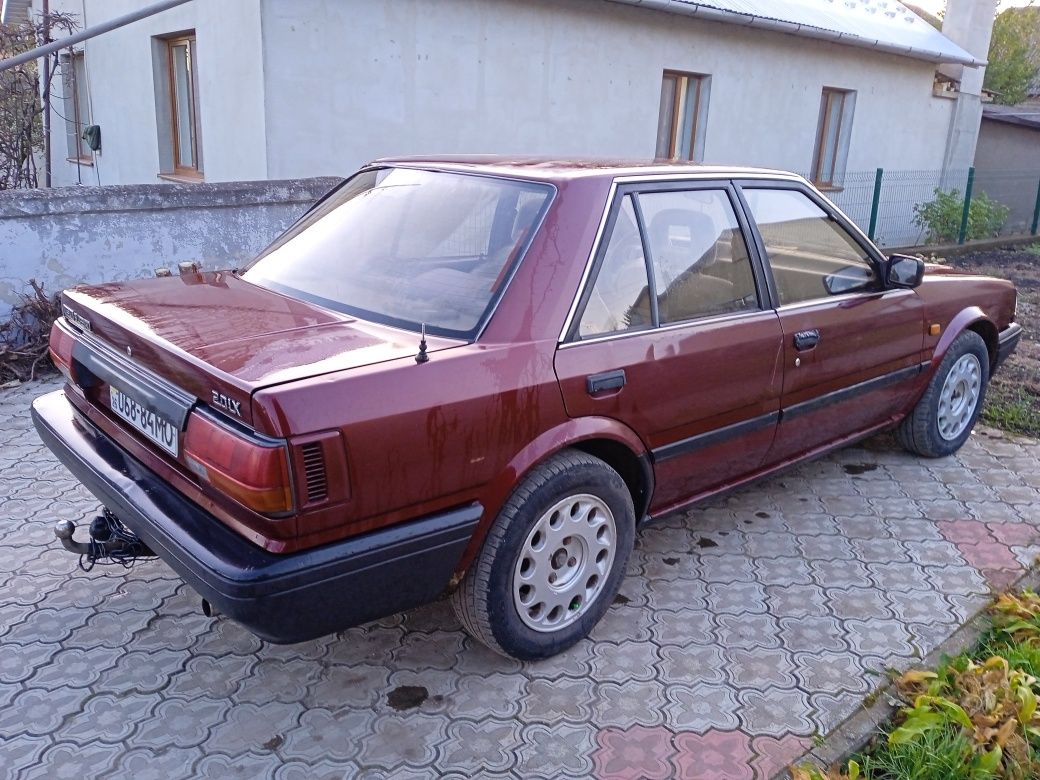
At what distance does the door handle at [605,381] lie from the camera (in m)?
2.85

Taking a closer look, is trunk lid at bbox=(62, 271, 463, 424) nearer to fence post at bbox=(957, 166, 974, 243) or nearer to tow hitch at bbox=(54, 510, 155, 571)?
tow hitch at bbox=(54, 510, 155, 571)

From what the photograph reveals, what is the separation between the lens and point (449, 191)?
3.18m

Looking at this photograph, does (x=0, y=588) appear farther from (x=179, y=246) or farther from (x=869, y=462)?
(x=869, y=462)

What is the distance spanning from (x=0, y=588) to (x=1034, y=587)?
164 inches

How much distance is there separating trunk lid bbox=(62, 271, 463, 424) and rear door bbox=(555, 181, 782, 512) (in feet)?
1.90

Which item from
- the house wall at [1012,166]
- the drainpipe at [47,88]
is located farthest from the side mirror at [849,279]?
the house wall at [1012,166]

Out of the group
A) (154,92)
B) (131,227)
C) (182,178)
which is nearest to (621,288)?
(131,227)

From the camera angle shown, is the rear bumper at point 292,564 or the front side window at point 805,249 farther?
the front side window at point 805,249

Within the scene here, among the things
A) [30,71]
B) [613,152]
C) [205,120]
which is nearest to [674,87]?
[613,152]

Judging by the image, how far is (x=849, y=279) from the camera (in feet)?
13.1

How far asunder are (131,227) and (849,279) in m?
4.72

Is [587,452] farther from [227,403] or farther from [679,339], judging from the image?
[227,403]

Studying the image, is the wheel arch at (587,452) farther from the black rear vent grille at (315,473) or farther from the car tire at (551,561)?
the black rear vent grille at (315,473)

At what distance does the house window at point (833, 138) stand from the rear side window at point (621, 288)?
1077 centimetres
